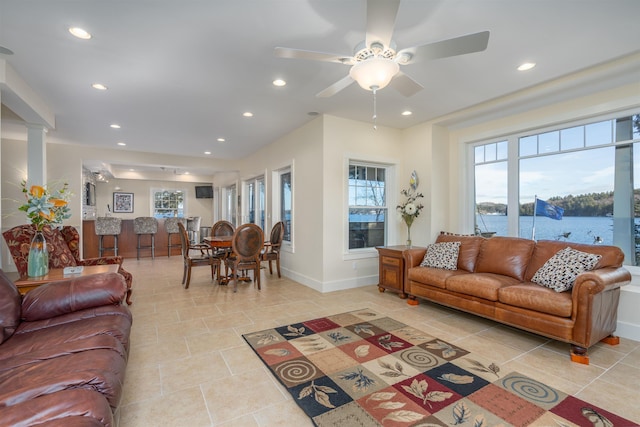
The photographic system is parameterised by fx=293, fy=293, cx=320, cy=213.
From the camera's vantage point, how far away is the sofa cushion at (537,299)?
2555mm

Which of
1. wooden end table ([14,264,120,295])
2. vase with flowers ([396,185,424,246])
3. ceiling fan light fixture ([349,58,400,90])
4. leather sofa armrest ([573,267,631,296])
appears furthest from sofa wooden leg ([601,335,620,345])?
wooden end table ([14,264,120,295])

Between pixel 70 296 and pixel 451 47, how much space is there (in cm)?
317

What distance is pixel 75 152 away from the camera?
652 centimetres

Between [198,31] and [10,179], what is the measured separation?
6425 mm

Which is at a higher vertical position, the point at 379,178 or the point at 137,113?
the point at 137,113

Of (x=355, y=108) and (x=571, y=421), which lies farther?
(x=355, y=108)

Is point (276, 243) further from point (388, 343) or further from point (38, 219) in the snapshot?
point (38, 219)

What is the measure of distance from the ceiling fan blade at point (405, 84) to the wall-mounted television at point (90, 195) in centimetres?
968

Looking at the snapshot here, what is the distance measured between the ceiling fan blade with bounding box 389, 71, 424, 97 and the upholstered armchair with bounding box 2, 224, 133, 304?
383 centimetres

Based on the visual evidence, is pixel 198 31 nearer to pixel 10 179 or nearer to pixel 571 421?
pixel 571 421

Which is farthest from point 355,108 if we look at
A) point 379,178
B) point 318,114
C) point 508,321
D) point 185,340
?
point 185,340

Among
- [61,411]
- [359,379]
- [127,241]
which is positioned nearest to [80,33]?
[61,411]

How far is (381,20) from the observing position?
175 centimetres

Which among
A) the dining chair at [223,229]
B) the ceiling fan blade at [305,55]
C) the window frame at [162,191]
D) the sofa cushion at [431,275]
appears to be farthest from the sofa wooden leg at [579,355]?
the window frame at [162,191]
